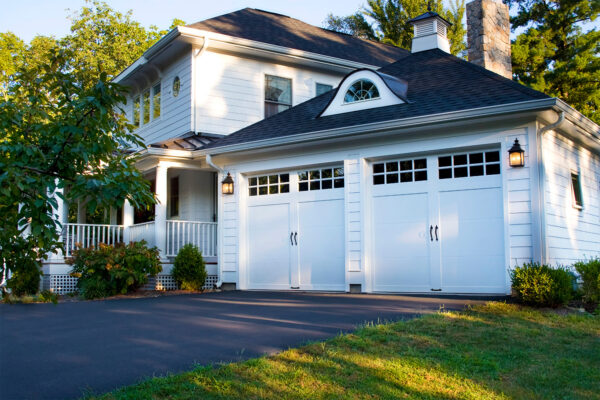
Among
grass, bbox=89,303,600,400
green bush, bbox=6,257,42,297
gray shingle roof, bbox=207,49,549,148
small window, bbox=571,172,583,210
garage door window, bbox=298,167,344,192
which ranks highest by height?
gray shingle roof, bbox=207,49,549,148

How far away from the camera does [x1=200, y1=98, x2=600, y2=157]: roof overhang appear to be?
8.52 metres

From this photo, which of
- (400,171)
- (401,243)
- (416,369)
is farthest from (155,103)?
(416,369)

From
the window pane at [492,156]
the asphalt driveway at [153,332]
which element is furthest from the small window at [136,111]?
the window pane at [492,156]

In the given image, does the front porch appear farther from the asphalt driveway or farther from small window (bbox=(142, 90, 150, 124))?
small window (bbox=(142, 90, 150, 124))

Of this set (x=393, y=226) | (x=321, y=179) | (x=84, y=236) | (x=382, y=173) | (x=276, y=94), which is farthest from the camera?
(x=276, y=94)

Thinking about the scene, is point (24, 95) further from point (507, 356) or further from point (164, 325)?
point (507, 356)

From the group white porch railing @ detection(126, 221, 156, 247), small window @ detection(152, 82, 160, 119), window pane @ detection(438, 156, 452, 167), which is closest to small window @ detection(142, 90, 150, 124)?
small window @ detection(152, 82, 160, 119)

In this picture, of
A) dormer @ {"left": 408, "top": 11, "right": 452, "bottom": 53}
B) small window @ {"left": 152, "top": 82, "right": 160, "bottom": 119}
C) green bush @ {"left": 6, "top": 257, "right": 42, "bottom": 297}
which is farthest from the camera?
small window @ {"left": 152, "top": 82, "right": 160, "bottom": 119}

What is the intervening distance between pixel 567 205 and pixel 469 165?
1935 mm

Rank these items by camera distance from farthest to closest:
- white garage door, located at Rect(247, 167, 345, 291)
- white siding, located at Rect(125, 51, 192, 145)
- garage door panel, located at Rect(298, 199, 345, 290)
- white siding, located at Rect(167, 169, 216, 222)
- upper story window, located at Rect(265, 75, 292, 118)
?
upper story window, located at Rect(265, 75, 292, 118) → white siding, located at Rect(125, 51, 192, 145) → white siding, located at Rect(167, 169, 216, 222) → white garage door, located at Rect(247, 167, 345, 291) → garage door panel, located at Rect(298, 199, 345, 290)

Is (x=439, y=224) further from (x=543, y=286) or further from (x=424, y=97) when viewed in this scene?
(x=424, y=97)

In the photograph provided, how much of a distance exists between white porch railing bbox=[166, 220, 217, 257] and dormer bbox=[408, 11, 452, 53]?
19.6ft

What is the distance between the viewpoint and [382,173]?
400 inches

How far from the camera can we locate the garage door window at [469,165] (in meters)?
9.16
